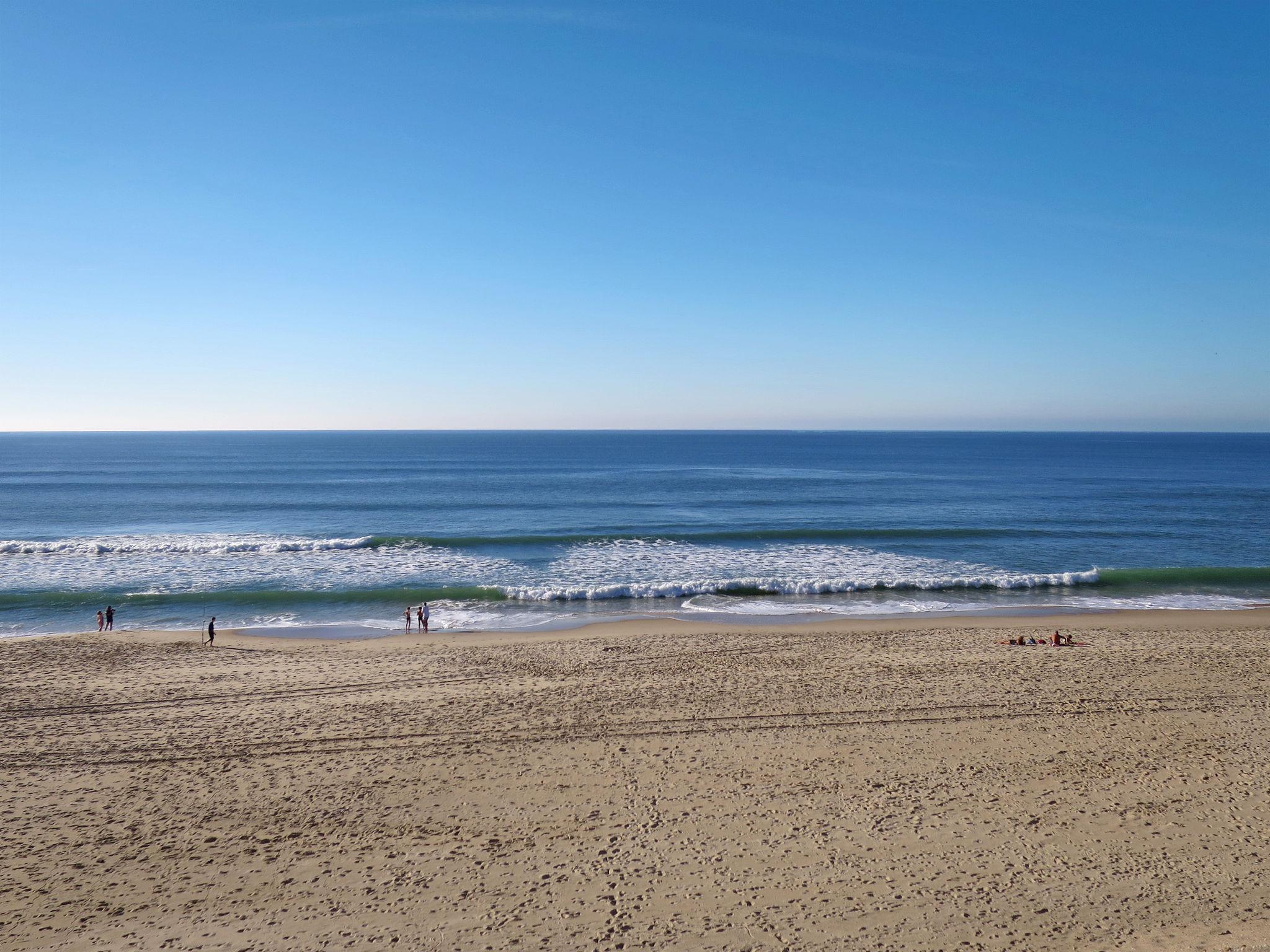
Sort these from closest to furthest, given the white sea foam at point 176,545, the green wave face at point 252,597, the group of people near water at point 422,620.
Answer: the group of people near water at point 422,620
the green wave face at point 252,597
the white sea foam at point 176,545

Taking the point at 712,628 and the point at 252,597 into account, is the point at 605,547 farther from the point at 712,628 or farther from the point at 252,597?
the point at 252,597

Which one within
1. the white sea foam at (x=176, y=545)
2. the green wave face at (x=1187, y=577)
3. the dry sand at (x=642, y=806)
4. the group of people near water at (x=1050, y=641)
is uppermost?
the white sea foam at (x=176, y=545)

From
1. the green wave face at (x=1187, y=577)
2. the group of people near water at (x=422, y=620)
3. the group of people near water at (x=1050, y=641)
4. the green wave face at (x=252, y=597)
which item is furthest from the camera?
the green wave face at (x=1187, y=577)

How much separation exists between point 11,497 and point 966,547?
2811 inches

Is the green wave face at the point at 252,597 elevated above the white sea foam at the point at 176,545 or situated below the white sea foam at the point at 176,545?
below

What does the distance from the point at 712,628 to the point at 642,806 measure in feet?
39.0

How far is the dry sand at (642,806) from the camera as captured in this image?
7.85 m

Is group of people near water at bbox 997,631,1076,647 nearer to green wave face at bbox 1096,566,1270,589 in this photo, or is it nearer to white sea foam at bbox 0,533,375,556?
green wave face at bbox 1096,566,1270,589

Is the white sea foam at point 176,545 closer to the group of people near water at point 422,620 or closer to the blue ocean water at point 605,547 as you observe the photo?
the blue ocean water at point 605,547

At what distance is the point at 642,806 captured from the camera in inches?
400

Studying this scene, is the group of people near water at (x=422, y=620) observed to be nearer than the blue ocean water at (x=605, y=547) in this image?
Yes

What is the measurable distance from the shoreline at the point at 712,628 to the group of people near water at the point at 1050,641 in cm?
177

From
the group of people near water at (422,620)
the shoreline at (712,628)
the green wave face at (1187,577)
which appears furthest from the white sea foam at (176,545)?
the green wave face at (1187,577)

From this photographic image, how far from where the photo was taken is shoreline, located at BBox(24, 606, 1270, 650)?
67.7 feet
